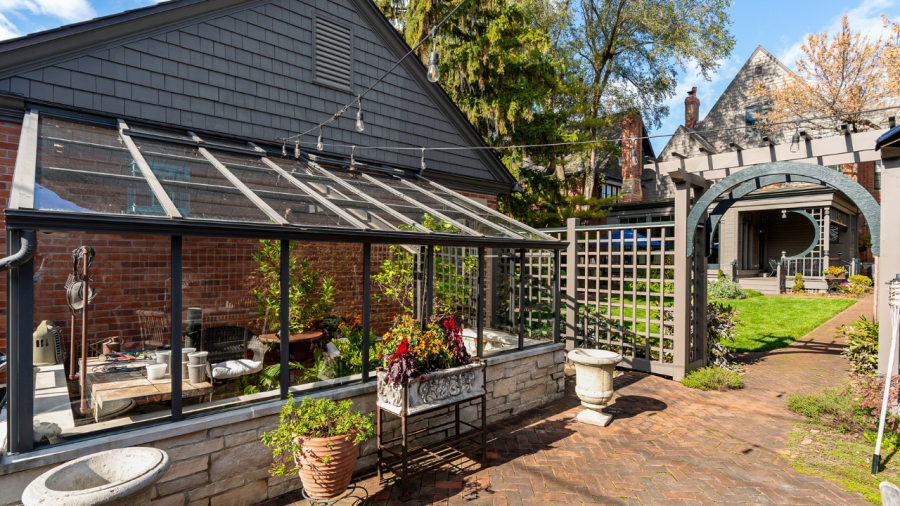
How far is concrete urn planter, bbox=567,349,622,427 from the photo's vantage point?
541cm

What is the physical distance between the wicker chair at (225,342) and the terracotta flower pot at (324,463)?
1.95 m

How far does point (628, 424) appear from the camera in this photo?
543 centimetres

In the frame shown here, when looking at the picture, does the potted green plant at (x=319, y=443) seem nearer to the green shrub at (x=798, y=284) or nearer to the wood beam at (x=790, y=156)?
the wood beam at (x=790, y=156)

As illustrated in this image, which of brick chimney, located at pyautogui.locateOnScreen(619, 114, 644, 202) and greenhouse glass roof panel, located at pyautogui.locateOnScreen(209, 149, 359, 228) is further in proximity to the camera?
brick chimney, located at pyautogui.locateOnScreen(619, 114, 644, 202)

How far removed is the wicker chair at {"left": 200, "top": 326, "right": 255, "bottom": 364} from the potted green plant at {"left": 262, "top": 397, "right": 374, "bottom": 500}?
1.67 m

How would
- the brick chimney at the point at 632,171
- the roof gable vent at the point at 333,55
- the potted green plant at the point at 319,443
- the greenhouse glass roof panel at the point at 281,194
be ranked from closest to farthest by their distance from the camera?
1. the potted green plant at the point at 319,443
2. the greenhouse glass roof panel at the point at 281,194
3. the roof gable vent at the point at 333,55
4. the brick chimney at the point at 632,171

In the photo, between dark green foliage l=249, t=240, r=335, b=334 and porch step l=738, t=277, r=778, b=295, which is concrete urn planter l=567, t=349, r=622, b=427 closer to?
dark green foliage l=249, t=240, r=335, b=334

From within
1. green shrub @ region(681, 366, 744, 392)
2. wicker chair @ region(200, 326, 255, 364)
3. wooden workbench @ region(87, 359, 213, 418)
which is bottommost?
green shrub @ region(681, 366, 744, 392)

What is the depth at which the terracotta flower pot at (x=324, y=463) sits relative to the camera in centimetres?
339

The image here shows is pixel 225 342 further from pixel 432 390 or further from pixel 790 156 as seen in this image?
pixel 790 156

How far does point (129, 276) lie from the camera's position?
15.4 feet

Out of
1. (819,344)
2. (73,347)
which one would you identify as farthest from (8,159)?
(819,344)

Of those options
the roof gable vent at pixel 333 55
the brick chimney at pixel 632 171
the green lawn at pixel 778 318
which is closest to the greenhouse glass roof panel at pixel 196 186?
the roof gable vent at pixel 333 55

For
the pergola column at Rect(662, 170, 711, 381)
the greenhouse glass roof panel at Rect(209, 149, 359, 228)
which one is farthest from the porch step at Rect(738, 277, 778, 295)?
the greenhouse glass roof panel at Rect(209, 149, 359, 228)
